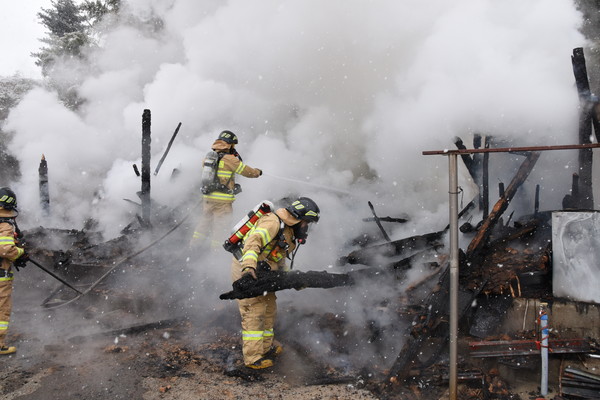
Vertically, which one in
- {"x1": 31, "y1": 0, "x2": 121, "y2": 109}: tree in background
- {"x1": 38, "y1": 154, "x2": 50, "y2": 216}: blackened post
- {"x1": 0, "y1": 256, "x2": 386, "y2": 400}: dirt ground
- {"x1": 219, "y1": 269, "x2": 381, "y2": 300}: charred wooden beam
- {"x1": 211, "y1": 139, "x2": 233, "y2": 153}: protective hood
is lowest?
{"x1": 0, "y1": 256, "x2": 386, "y2": 400}: dirt ground

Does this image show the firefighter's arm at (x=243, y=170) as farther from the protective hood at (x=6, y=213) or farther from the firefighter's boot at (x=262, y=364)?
the firefighter's boot at (x=262, y=364)

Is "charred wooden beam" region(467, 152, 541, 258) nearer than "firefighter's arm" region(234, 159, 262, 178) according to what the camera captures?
Yes

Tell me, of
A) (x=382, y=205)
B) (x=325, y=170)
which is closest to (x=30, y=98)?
(x=325, y=170)

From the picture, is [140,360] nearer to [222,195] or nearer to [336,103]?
[222,195]

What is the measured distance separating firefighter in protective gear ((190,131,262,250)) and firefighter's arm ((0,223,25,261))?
268cm

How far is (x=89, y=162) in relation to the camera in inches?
507

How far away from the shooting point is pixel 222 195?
22.3 ft

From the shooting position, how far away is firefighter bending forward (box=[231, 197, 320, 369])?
4270mm

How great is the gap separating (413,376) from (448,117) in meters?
3.98

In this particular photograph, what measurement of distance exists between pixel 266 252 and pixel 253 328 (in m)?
0.78

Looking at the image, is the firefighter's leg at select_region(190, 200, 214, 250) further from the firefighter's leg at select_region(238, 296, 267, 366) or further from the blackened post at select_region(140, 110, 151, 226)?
the firefighter's leg at select_region(238, 296, 267, 366)

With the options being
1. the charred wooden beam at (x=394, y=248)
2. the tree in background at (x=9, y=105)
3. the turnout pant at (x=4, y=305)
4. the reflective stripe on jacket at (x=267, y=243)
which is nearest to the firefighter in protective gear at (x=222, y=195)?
the charred wooden beam at (x=394, y=248)

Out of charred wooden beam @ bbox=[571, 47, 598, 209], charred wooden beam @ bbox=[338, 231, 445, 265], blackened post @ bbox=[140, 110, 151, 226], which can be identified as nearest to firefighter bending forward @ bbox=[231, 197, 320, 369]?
charred wooden beam @ bbox=[338, 231, 445, 265]

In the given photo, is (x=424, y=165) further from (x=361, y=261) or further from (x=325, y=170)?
(x=361, y=261)
